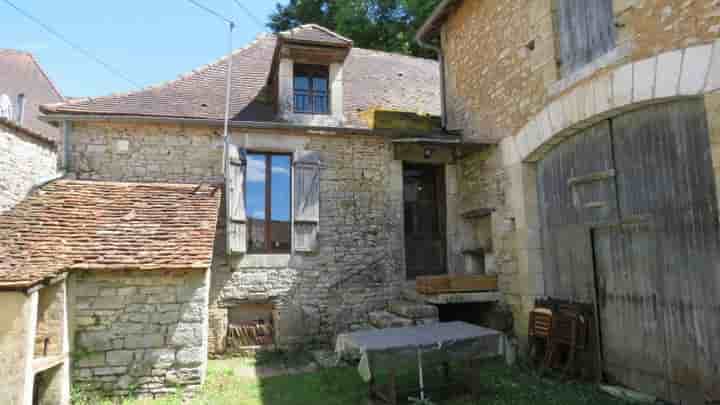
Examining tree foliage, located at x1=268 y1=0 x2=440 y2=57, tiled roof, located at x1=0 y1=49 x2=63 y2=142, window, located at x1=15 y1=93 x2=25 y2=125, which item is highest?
tree foliage, located at x1=268 y1=0 x2=440 y2=57

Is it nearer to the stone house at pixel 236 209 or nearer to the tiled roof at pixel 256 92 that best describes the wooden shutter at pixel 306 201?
the stone house at pixel 236 209

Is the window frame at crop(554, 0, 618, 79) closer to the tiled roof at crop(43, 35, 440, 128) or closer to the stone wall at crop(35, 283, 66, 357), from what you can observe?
the tiled roof at crop(43, 35, 440, 128)

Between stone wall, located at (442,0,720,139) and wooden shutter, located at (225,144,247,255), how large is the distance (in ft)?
13.4

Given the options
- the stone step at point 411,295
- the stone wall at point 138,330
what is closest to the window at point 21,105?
the stone wall at point 138,330

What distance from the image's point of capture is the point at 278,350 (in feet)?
22.2

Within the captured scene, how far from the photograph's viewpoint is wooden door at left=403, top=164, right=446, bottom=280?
793cm

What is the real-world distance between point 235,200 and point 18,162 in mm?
7046

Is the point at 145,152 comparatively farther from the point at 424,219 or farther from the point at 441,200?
the point at 441,200

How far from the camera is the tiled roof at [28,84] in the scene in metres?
12.9

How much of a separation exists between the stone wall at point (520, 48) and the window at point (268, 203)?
11.5 ft

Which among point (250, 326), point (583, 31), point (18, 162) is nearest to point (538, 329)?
point (583, 31)

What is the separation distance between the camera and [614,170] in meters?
4.84

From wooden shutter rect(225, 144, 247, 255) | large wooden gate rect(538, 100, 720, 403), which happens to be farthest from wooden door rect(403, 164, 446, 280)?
wooden shutter rect(225, 144, 247, 255)

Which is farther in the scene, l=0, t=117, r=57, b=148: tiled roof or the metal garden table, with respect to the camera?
l=0, t=117, r=57, b=148: tiled roof
